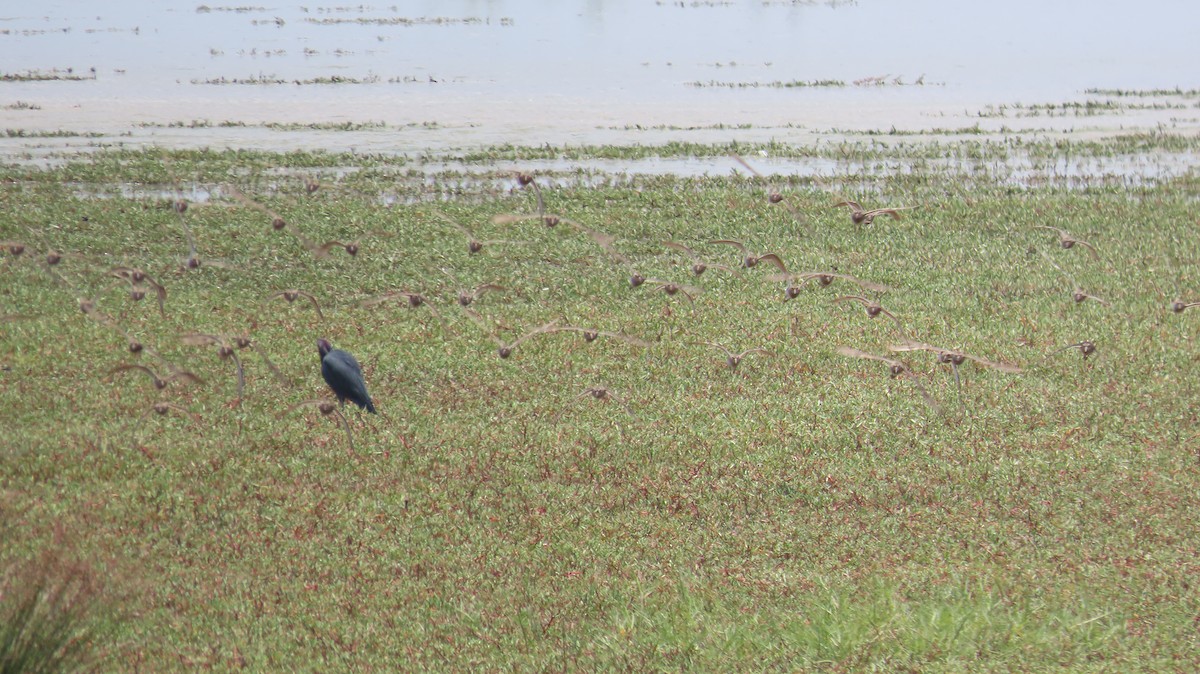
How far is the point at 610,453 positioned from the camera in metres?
8.70

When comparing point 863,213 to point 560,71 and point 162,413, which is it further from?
point 560,71

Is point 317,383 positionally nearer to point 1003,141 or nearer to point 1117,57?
point 1003,141

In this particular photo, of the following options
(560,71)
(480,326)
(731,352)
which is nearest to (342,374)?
(480,326)

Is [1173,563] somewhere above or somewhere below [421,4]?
below

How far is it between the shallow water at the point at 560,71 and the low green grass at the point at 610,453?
340 inches

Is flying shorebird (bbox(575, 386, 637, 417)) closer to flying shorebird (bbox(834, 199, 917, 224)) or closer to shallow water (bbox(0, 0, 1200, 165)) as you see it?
flying shorebird (bbox(834, 199, 917, 224))

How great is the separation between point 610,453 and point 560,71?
90.3 feet

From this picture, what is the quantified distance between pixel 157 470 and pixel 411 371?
2.46m

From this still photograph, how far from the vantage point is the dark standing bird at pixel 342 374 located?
8.57 meters

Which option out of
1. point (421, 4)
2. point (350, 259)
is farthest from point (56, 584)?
point (421, 4)

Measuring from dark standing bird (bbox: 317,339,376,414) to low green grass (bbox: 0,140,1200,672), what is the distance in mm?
312

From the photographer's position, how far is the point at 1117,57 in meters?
39.0

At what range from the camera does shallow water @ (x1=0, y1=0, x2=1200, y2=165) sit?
24.3 meters

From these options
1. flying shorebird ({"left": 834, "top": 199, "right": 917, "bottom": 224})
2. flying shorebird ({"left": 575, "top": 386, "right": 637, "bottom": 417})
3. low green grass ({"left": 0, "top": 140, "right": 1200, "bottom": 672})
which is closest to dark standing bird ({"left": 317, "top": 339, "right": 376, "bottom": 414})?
low green grass ({"left": 0, "top": 140, "right": 1200, "bottom": 672})
